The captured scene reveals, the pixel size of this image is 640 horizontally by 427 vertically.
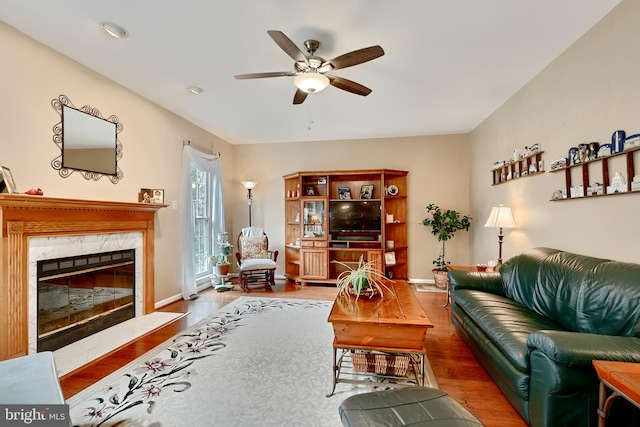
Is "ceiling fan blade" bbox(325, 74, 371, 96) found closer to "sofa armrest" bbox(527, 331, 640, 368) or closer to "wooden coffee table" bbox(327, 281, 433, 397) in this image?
"wooden coffee table" bbox(327, 281, 433, 397)

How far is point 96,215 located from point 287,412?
2.82 meters

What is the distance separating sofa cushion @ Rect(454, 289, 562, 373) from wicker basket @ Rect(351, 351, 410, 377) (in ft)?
2.22

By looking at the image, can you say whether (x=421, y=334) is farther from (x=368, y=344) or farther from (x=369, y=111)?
(x=369, y=111)

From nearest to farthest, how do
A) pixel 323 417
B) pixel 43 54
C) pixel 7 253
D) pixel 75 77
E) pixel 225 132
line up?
pixel 323 417 < pixel 7 253 < pixel 43 54 < pixel 75 77 < pixel 225 132

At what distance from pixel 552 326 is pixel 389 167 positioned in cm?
386

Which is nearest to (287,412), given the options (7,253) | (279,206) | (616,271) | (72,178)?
(616,271)

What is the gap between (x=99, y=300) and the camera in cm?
310

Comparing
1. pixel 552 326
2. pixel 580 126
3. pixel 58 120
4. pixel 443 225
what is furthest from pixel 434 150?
pixel 58 120

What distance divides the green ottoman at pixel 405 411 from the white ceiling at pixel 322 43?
8.33 ft

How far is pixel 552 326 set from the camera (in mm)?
2100

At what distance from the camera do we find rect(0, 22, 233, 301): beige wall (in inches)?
91.4

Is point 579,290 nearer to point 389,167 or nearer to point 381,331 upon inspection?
point 381,331

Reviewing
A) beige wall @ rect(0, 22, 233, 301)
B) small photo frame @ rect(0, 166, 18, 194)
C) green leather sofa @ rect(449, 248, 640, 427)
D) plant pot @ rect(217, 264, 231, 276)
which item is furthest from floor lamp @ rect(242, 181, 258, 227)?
green leather sofa @ rect(449, 248, 640, 427)

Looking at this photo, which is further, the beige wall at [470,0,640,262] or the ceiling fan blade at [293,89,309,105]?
the ceiling fan blade at [293,89,309,105]
